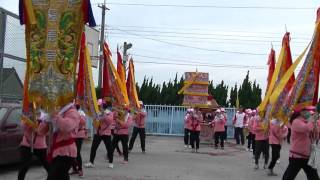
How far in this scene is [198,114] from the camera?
23078 millimetres

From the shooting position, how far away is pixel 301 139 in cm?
967

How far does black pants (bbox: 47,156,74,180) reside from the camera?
7.52m

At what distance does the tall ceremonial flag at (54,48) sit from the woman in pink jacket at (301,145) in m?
3.98

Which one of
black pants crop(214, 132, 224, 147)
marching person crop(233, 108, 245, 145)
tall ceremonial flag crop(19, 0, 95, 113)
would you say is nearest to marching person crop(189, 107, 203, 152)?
black pants crop(214, 132, 224, 147)

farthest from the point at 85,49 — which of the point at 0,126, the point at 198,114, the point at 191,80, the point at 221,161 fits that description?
the point at 191,80

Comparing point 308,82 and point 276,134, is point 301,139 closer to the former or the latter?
point 308,82

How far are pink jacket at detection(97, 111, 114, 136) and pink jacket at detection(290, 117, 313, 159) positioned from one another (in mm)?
6048

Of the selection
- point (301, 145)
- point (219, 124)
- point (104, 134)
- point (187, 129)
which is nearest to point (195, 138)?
point (187, 129)

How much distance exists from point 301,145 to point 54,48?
4.48 m

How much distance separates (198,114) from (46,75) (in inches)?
623

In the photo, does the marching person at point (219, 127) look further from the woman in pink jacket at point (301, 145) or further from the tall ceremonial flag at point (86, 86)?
the woman in pink jacket at point (301, 145)

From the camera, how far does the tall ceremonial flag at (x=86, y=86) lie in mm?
12382

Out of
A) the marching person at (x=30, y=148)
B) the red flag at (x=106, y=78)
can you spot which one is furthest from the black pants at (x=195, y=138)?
the marching person at (x=30, y=148)

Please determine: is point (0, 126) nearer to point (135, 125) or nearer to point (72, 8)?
point (72, 8)
